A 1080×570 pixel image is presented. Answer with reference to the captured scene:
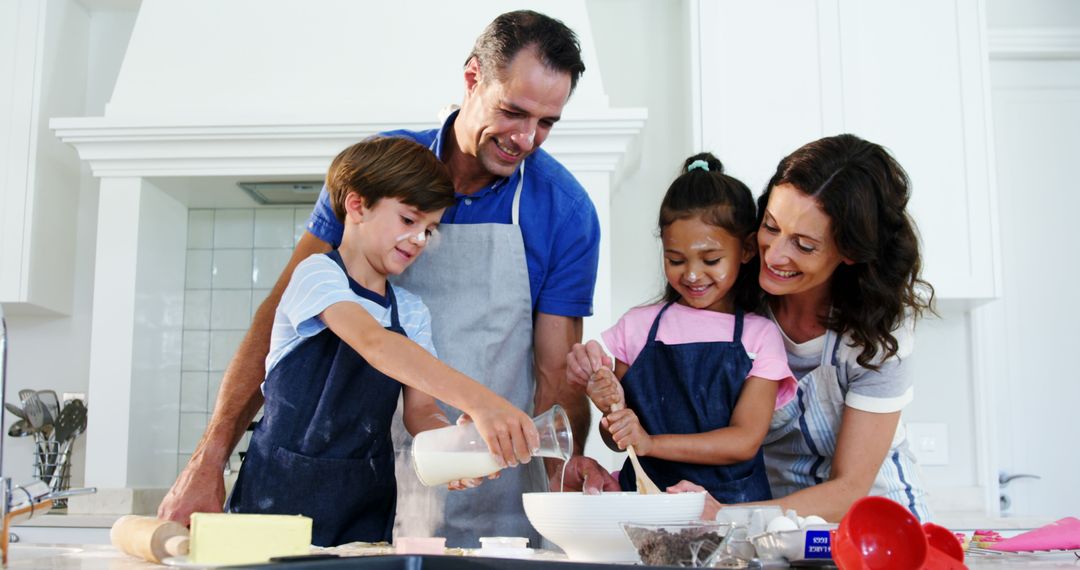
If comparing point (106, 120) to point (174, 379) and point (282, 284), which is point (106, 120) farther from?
point (282, 284)

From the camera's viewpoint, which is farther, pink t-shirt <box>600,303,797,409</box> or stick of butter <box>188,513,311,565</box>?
pink t-shirt <box>600,303,797,409</box>

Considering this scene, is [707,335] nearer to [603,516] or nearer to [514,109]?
[514,109]

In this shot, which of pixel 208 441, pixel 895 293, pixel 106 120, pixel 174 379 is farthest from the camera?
pixel 174 379

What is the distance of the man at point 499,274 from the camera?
5.33 feet

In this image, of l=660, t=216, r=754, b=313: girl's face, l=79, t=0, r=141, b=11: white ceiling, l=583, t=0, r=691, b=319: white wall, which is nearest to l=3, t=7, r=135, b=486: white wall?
l=79, t=0, r=141, b=11: white ceiling

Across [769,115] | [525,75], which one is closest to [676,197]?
[525,75]

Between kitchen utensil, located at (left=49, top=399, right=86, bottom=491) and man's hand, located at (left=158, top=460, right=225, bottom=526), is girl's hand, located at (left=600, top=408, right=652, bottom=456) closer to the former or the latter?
man's hand, located at (left=158, top=460, right=225, bottom=526)

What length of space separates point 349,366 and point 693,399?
0.57 metres

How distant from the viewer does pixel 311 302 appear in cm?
140

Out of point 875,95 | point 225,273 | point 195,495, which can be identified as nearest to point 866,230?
point 195,495

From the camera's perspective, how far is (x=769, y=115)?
2.94 metres

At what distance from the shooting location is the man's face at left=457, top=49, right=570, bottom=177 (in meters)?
1.55

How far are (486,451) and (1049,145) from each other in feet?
9.55

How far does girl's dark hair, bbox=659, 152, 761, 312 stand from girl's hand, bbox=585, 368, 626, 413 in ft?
0.96
